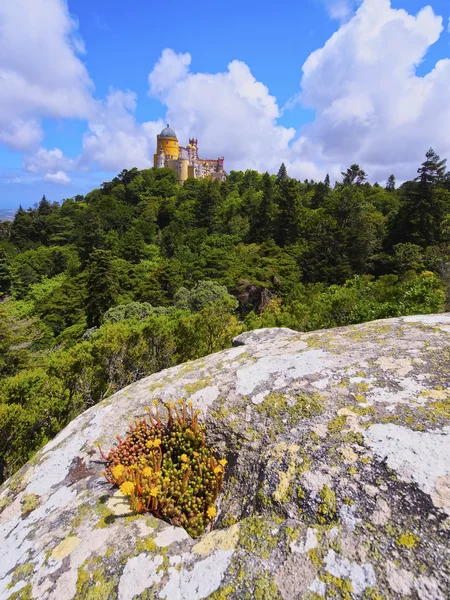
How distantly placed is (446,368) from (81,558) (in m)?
3.05

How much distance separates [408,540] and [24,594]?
2137mm

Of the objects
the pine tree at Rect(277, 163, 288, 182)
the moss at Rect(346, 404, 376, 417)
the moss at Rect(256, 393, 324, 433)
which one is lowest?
the moss at Rect(256, 393, 324, 433)

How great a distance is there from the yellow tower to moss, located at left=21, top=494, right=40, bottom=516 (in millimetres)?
103604

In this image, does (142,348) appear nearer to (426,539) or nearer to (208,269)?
(426,539)

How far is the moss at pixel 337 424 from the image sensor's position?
8.00 ft

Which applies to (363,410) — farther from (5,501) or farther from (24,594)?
(5,501)

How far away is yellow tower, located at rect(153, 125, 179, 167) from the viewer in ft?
316

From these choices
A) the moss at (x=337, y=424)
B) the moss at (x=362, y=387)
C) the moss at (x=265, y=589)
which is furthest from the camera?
the moss at (x=362, y=387)

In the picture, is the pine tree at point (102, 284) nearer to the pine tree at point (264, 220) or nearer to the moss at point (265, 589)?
the pine tree at point (264, 220)

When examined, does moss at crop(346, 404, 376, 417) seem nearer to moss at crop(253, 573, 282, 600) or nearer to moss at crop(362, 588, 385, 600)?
moss at crop(362, 588, 385, 600)

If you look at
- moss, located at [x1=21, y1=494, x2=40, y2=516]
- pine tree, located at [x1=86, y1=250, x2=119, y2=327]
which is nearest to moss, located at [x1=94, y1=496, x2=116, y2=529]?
moss, located at [x1=21, y1=494, x2=40, y2=516]

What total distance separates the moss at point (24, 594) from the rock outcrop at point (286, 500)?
1cm

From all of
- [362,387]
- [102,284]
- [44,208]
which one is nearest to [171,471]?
[362,387]

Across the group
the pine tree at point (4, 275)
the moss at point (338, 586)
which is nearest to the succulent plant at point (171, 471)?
the moss at point (338, 586)
